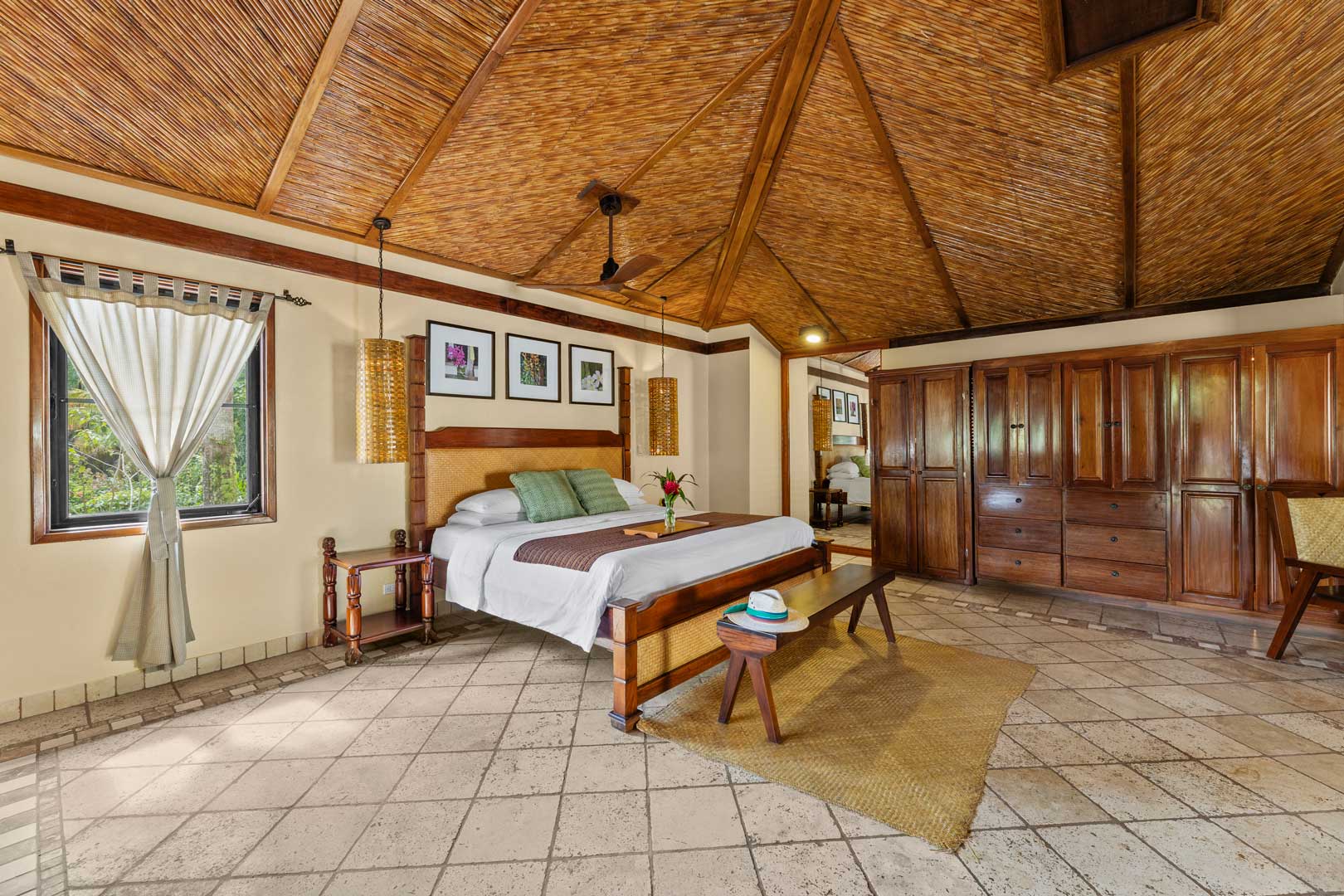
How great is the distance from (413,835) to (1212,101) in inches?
197

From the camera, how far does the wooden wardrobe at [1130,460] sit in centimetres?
390

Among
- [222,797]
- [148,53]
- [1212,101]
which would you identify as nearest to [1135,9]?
[1212,101]

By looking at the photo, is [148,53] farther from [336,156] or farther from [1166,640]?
[1166,640]

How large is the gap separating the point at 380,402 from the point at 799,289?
4131 millimetres

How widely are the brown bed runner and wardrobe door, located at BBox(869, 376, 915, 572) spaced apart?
8.20 ft

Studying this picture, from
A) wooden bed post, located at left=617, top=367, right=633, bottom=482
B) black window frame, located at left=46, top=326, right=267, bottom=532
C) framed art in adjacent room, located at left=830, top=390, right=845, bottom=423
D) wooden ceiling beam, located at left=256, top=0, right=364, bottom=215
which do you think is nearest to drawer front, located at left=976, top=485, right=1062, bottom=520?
wooden bed post, located at left=617, top=367, right=633, bottom=482

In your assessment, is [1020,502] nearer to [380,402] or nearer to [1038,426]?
[1038,426]

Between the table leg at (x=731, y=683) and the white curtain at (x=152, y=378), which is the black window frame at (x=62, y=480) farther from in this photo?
the table leg at (x=731, y=683)

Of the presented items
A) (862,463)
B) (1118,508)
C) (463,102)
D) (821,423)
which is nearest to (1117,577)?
(1118,508)

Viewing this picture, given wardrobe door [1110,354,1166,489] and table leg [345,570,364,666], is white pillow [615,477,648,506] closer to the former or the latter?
table leg [345,570,364,666]

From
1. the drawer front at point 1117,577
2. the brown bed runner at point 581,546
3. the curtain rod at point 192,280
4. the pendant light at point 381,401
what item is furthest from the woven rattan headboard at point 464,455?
the drawer front at point 1117,577

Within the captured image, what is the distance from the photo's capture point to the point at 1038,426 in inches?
192

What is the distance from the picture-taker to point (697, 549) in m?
3.37

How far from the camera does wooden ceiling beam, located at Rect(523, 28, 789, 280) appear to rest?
3229 millimetres
